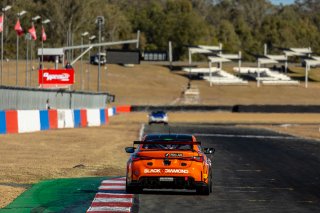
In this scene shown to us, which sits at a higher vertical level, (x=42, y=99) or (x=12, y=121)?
(x=12, y=121)

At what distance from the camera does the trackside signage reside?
61.8 meters

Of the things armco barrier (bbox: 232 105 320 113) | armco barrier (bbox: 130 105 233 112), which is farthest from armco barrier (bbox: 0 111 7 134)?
armco barrier (bbox: 130 105 233 112)

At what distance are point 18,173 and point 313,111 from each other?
235ft

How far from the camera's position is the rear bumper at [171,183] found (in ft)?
54.3

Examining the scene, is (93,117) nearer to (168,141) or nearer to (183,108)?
(183,108)

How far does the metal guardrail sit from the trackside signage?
1.05 meters

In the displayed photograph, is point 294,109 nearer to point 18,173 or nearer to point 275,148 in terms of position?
point 275,148

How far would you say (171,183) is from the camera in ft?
54.2

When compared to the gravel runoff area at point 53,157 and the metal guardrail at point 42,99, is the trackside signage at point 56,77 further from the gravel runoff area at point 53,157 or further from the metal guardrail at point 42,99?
the gravel runoff area at point 53,157

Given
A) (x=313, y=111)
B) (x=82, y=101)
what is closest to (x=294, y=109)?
(x=313, y=111)

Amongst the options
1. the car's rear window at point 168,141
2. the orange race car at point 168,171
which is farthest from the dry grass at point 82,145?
the car's rear window at point 168,141

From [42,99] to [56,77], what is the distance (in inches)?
528

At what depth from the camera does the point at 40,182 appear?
1889cm

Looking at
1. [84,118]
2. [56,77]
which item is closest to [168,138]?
[84,118]
